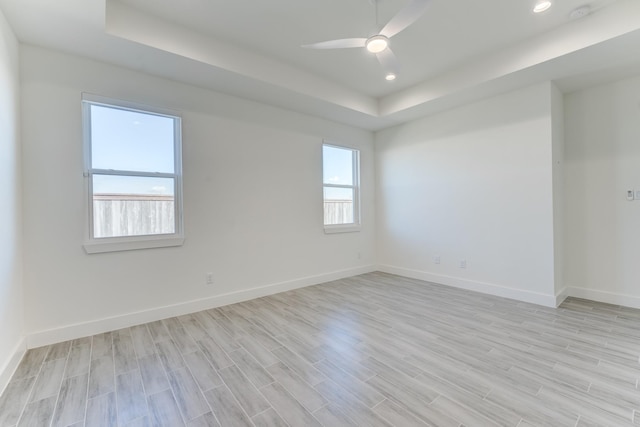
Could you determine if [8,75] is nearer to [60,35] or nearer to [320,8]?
[60,35]

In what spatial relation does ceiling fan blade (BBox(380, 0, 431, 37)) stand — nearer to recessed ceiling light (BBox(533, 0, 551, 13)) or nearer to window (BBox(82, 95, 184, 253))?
recessed ceiling light (BBox(533, 0, 551, 13))

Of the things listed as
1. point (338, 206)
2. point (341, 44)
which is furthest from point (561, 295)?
point (341, 44)

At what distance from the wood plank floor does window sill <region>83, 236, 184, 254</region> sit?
2.67 ft

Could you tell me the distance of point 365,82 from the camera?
3.93 meters

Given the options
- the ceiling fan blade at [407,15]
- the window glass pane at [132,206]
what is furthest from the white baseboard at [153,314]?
the ceiling fan blade at [407,15]

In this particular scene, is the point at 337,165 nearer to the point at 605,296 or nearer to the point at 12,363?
the point at 605,296

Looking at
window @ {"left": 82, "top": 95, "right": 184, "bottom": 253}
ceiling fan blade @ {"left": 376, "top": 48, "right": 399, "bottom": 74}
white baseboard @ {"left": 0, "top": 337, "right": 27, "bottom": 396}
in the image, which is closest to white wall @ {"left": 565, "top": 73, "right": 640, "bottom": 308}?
ceiling fan blade @ {"left": 376, "top": 48, "right": 399, "bottom": 74}

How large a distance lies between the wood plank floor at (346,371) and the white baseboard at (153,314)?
9 cm

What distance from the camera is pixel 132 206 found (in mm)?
2953

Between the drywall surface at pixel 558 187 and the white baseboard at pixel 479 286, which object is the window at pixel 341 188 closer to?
the white baseboard at pixel 479 286

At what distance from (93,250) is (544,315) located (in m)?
4.72

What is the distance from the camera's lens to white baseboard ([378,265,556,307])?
11.0 ft

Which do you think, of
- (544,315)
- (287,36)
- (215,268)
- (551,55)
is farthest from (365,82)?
(544,315)

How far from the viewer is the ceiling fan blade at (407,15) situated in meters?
1.86
